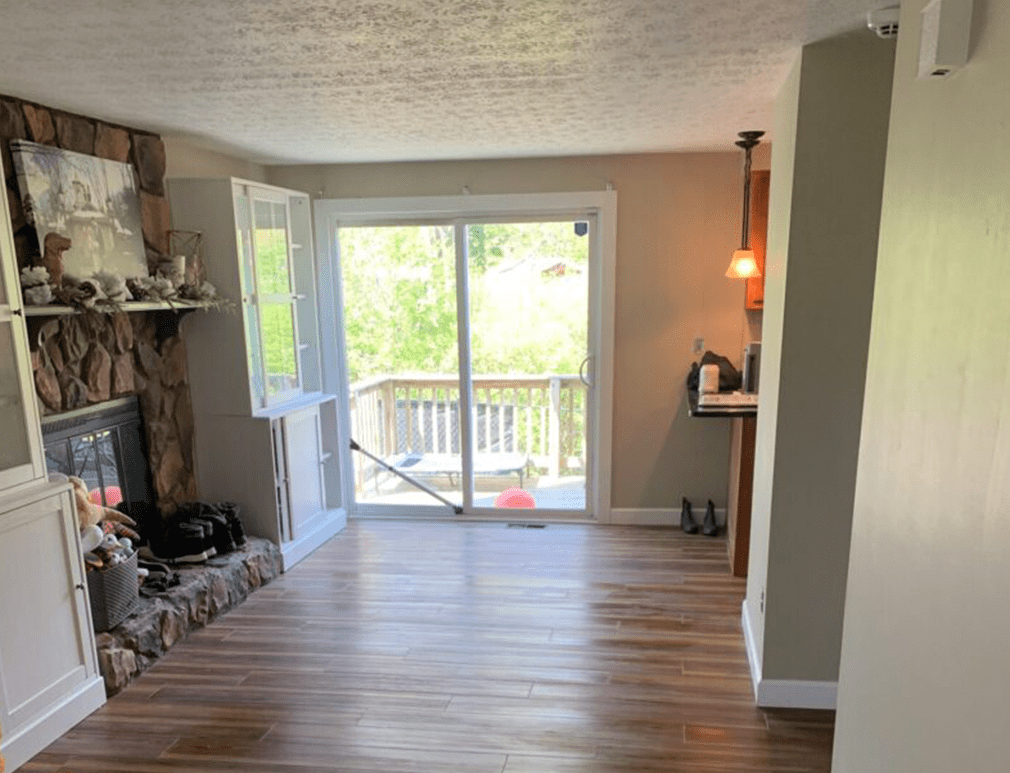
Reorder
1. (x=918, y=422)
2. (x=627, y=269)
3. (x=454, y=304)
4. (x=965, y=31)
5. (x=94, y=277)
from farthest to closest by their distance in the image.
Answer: (x=454, y=304) → (x=627, y=269) → (x=94, y=277) → (x=918, y=422) → (x=965, y=31)

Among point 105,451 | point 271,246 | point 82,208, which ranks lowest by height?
point 105,451

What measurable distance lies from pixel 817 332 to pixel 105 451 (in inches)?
122

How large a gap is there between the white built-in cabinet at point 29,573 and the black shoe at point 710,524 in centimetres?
330

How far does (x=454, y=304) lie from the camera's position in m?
4.33

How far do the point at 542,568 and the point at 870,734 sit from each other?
2433mm

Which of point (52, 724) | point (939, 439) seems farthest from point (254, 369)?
point (939, 439)

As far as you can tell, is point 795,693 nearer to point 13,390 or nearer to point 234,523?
point 234,523

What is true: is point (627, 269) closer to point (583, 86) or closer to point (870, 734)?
point (583, 86)

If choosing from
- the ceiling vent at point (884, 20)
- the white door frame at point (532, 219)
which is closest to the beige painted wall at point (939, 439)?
the ceiling vent at point (884, 20)

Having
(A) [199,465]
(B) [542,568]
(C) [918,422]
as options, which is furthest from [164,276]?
(C) [918,422]

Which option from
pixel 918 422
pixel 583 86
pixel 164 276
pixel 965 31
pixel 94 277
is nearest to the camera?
pixel 965 31

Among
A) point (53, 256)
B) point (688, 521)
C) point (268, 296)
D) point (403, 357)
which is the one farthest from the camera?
point (403, 357)

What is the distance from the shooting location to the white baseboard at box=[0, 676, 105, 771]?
2166 mm

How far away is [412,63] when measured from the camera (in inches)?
83.7
